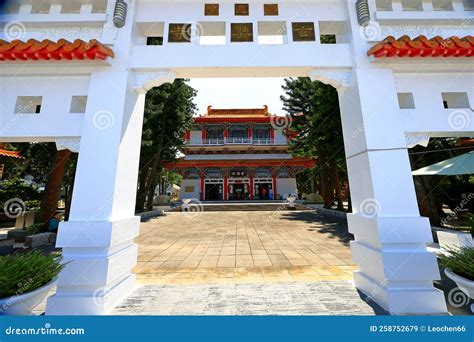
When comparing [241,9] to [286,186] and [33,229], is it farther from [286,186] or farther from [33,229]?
[286,186]

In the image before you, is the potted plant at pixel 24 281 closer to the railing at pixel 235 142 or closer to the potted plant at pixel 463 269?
the potted plant at pixel 463 269

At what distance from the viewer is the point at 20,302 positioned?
198 cm

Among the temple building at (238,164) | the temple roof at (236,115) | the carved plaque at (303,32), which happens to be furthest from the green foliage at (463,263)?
the temple roof at (236,115)

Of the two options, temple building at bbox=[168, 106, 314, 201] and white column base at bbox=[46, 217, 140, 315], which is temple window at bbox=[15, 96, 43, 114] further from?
temple building at bbox=[168, 106, 314, 201]

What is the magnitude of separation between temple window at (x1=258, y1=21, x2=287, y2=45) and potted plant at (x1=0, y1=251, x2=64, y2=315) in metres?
4.04

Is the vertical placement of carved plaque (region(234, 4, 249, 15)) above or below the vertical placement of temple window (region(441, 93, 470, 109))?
above

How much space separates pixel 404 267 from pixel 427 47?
8.94 ft

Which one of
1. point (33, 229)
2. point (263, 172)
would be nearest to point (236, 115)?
point (263, 172)

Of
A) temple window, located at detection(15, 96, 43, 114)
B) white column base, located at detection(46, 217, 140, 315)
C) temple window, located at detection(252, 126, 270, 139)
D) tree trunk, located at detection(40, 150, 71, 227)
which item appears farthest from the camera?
temple window, located at detection(252, 126, 270, 139)

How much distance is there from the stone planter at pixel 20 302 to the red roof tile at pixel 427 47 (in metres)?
4.67

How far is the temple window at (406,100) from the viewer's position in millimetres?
3145

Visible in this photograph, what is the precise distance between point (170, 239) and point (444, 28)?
825cm

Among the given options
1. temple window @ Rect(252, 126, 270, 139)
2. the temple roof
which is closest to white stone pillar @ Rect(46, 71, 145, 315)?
the temple roof

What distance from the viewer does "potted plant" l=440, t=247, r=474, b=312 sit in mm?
2281
